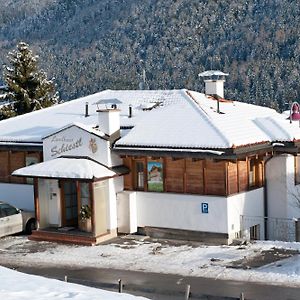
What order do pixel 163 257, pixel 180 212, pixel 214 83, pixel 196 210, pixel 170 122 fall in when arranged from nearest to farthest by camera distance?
pixel 163 257 → pixel 196 210 → pixel 180 212 → pixel 170 122 → pixel 214 83

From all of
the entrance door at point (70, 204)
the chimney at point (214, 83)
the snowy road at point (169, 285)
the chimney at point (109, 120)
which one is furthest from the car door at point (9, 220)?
the chimney at point (214, 83)

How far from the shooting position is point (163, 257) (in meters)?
22.7

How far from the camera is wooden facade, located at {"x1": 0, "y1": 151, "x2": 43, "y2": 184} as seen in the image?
29.5 meters

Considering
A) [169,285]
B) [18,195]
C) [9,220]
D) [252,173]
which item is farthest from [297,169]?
[18,195]

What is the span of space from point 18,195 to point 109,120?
5962 mm

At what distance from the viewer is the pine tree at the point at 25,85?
149ft

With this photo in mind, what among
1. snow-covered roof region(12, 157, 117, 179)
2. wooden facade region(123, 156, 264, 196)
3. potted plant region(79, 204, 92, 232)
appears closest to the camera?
wooden facade region(123, 156, 264, 196)

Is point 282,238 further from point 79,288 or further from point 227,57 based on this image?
point 227,57

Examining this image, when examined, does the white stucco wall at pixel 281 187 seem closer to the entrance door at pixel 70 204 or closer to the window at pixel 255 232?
the window at pixel 255 232

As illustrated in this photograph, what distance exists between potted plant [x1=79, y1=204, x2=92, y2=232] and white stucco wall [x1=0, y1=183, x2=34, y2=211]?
13.5 ft

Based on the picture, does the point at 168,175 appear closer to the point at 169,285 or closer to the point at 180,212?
the point at 180,212

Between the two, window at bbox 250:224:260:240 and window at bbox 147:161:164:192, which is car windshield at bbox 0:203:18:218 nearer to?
window at bbox 147:161:164:192

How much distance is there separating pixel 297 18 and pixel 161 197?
161 meters

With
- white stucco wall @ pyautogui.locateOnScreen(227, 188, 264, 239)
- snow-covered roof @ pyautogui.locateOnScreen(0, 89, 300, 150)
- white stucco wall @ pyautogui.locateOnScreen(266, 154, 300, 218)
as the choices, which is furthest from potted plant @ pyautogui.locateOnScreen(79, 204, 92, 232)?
white stucco wall @ pyautogui.locateOnScreen(266, 154, 300, 218)
